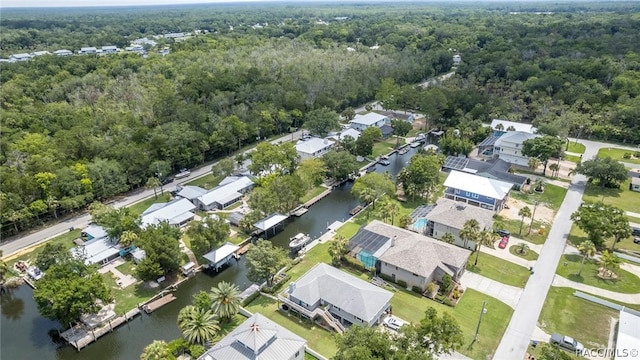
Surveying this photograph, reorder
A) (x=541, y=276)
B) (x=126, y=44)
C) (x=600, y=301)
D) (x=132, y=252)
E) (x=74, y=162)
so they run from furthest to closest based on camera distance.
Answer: (x=126, y=44)
(x=74, y=162)
(x=132, y=252)
(x=541, y=276)
(x=600, y=301)

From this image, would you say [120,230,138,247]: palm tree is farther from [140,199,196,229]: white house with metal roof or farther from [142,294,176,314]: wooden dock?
[142,294,176,314]: wooden dock

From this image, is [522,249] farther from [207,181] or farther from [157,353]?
[207,181]

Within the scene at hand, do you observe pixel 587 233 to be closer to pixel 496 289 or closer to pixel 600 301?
pixel 600 301

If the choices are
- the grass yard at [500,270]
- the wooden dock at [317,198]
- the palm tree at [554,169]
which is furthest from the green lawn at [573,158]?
the wooden dock at [317,198]

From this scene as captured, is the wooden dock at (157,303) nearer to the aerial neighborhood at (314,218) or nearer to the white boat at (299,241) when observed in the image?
the aerial neighborhood at (314,218)

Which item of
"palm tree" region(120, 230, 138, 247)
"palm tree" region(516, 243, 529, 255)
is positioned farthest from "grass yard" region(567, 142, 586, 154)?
"palm tree" region(120, 230, 138, 247)

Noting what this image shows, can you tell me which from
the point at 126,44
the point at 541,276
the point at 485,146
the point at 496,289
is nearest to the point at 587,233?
the point at 541,276
